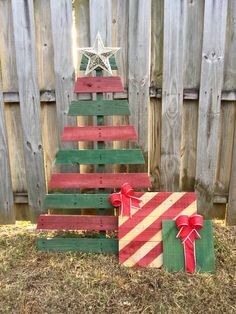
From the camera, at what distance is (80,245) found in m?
2.56

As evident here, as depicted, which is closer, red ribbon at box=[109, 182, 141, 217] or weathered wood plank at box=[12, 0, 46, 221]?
red ribbon at box=[109, 182, 141, 217]

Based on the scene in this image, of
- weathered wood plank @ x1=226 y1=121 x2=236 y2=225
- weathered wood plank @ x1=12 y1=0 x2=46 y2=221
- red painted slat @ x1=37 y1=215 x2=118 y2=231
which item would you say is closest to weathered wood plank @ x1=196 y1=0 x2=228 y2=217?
weathered wood plank @ x1=226 y1=121 x2=236 y2=225

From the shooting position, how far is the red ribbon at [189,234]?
2.31 metres

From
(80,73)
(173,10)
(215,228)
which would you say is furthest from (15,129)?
(215,228)

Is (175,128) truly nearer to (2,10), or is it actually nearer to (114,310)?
(114,310)

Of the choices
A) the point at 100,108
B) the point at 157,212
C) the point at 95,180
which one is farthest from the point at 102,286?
the point at 100,108

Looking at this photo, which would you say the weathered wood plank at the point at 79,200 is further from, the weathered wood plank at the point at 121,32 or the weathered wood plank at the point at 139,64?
the weathered wood plank at the point at 121,32

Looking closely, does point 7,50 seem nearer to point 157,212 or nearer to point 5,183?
point 5,183

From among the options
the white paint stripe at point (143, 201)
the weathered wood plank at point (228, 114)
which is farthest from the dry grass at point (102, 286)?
the weathered wood plank at point (228, 114)

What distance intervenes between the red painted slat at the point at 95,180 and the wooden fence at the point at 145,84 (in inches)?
17.2

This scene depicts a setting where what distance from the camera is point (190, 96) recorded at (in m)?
2.70

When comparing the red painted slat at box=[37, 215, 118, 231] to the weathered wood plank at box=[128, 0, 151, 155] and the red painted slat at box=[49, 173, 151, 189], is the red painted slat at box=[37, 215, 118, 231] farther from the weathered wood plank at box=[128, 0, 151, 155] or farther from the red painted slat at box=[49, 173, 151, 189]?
the weathered wood plank at box=[128, 0, 151, 155]

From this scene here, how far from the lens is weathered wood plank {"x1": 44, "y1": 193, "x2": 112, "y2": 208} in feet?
8.28

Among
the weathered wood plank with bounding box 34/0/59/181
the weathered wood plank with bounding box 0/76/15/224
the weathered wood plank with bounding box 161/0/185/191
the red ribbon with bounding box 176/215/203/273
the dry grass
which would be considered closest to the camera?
the dry grass
